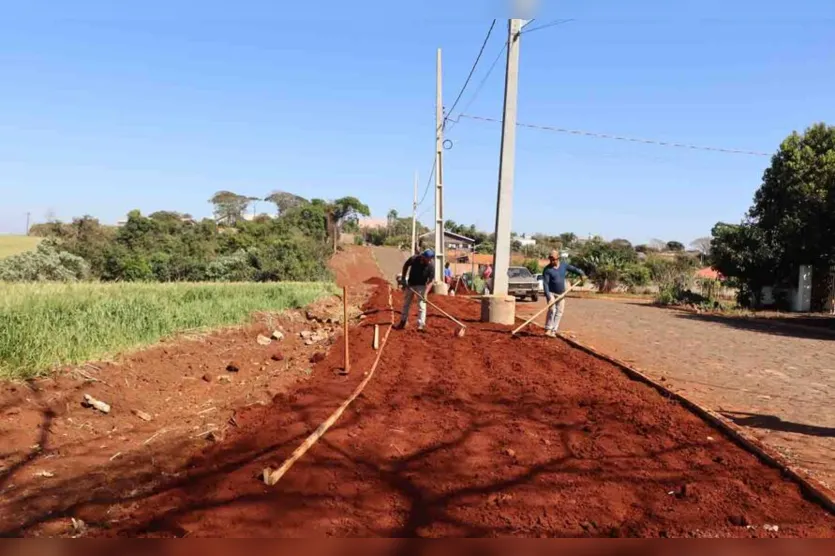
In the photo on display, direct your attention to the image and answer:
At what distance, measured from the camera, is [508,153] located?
1419 centimetres

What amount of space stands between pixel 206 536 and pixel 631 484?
293 cm

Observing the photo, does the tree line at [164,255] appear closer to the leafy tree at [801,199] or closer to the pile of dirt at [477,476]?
the pile of dirt at [477,476]

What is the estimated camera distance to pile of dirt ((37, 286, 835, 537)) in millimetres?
3707

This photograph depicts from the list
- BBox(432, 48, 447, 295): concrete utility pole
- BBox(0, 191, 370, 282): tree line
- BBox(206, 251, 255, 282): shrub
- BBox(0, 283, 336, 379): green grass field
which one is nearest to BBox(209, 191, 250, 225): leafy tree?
BBox(0, 191, 370, 282): tree line

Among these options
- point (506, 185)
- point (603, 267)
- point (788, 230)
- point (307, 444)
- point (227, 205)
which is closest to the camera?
point (307, 444)

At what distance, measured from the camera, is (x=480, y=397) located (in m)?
7.30

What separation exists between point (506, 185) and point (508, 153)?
0.76 meters

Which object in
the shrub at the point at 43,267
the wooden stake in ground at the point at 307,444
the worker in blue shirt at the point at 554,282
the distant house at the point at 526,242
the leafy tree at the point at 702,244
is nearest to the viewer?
the wooden stake in ground at the point at 307,444

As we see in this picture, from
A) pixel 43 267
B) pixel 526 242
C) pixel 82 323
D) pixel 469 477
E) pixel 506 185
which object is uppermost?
pixel 526 242

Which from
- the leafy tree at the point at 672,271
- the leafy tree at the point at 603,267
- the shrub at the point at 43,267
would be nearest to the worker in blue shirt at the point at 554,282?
the shrub at the point at 43,267

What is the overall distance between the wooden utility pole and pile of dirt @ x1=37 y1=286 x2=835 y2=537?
22.7 ft

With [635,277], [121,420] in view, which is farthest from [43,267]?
[635,277]

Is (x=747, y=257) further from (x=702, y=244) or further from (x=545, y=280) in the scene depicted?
(x=702, y=244)

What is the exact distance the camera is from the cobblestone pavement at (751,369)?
599 centimetres
